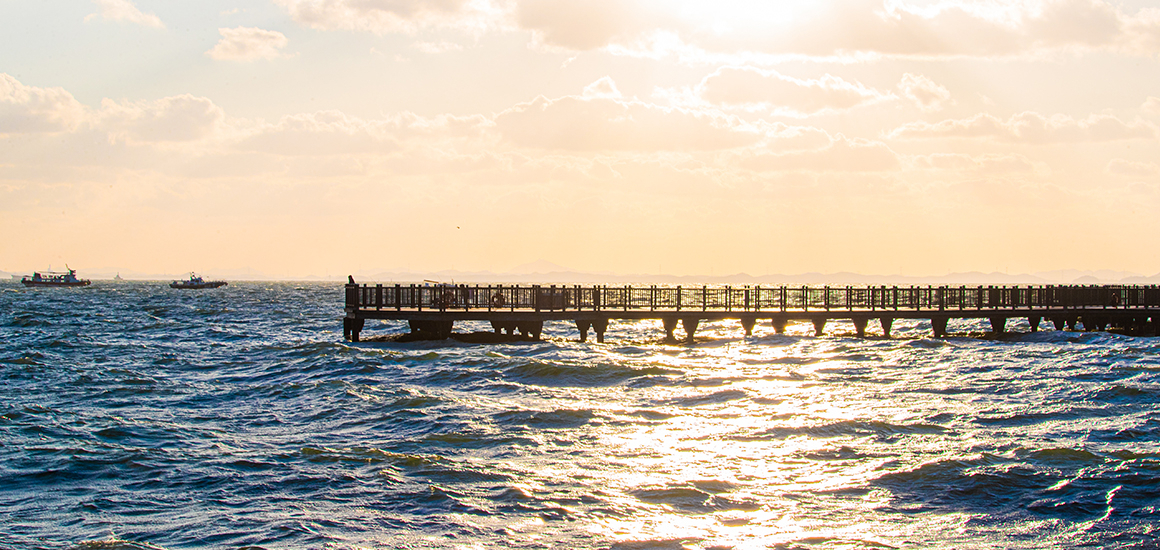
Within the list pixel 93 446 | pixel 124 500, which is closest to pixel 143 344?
pixel 93 446

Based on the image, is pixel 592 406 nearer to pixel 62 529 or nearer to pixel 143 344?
pixel 62 529

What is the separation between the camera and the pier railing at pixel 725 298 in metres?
48.0

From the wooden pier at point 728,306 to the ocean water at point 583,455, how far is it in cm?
884

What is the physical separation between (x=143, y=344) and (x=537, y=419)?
122 feet

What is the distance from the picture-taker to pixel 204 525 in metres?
14.9

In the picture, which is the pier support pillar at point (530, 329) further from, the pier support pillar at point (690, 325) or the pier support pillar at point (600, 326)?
the pier support pillar at point (690, 325)

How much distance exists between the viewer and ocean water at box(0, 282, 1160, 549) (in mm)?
14828

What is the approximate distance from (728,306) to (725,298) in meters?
1.32

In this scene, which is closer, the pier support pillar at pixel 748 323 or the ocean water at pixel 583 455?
the ocean water at pixel 583 455

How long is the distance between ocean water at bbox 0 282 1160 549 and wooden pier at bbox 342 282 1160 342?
29.0 feet

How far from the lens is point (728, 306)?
173 ft

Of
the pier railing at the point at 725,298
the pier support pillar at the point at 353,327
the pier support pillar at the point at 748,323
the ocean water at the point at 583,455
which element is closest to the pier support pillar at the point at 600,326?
the pier railing at the point at 725,298

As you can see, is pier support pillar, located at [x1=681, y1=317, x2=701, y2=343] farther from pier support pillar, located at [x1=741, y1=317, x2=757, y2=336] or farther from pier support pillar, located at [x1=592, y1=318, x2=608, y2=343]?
pier support pillar, located at [x1=592, y1=318, x2=608, y2=343]

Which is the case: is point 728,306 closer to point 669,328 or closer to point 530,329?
point 669,328
